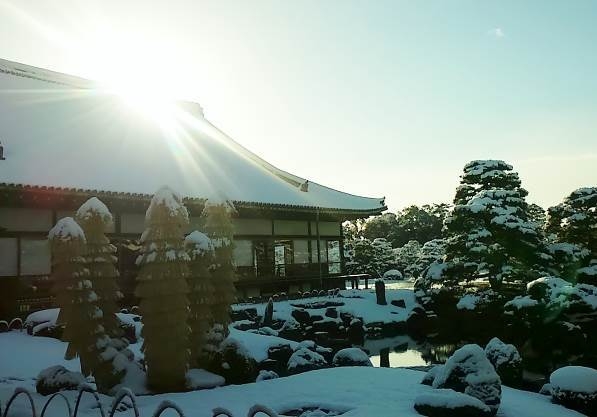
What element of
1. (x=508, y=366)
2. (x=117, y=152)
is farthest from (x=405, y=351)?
(x=117, y=152)

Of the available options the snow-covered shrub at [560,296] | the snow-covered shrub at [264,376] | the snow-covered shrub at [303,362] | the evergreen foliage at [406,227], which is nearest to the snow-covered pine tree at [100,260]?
the snow-covered shrub at [264,376]

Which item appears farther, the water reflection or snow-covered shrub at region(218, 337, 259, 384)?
the water reflection

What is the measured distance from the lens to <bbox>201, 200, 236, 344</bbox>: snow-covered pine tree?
1165 cm

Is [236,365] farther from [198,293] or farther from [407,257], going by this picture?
[407,257]

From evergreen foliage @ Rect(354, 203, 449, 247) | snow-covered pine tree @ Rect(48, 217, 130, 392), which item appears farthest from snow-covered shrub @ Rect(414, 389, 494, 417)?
evergreen foliage @ Rect(354, 203, 449, 247)

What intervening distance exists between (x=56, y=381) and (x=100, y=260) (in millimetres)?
2231

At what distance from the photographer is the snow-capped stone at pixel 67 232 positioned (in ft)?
29.9

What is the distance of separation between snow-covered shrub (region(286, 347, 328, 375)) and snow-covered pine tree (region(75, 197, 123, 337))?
14.1ft

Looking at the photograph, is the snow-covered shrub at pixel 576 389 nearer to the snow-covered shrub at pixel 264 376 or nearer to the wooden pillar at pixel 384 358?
the snow-covered shrub at pixel 264 376

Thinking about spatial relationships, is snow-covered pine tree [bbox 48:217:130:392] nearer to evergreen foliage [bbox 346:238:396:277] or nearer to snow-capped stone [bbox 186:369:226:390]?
snow-capped stone [bbox 186:369:226:390]

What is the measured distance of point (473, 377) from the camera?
864 cm

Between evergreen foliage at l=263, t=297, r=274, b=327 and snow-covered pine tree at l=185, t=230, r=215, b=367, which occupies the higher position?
snow-covered pine tree at l=185, t=230, r=215, b=367

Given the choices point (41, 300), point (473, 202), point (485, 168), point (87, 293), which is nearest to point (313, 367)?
point (87, 293)

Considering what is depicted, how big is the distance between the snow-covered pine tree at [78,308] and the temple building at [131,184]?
4353mm
